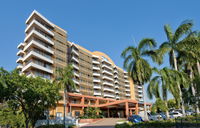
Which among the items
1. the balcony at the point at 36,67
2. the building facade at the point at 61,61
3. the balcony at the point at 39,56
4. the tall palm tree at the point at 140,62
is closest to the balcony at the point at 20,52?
the building facade at the point at 61,61

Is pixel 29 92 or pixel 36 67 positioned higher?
pixel 36 67

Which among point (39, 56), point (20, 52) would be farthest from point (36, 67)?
point (20, 52)

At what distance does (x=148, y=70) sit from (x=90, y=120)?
26211 mm

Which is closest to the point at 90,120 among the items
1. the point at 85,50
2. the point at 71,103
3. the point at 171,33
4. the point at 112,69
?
the point at 71,103

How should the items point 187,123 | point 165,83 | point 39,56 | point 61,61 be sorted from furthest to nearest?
1. point 61,61
2. point 39,56
3. point 165,83
4. point 187,123

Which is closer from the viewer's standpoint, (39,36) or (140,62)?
(140,62)

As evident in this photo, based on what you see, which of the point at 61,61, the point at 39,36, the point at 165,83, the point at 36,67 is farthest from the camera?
the point at 61,61

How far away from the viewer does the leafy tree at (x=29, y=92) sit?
23688 millimetres

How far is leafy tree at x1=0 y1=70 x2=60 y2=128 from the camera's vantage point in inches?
933

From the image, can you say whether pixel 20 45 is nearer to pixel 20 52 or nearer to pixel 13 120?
pixel 20 52

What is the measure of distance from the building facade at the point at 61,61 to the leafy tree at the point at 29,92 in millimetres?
13370

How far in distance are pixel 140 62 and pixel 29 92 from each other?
53.2ft

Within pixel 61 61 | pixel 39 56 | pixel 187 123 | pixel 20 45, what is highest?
pixel 20 45

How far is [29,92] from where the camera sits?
24.7 meters
